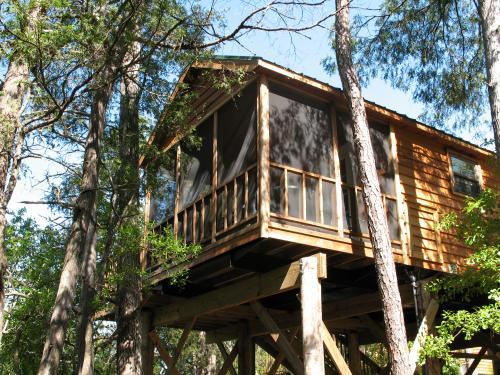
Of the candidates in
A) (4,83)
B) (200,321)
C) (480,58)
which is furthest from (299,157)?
(480,58)

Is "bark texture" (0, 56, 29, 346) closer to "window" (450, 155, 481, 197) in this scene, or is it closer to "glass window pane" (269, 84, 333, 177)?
"glass window pane" (269, 84, 333, 177)

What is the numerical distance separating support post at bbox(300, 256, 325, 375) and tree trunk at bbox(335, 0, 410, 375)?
1.13m

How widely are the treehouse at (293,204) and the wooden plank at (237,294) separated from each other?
1.0 inches

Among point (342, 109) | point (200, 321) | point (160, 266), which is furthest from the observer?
point (200, 321)

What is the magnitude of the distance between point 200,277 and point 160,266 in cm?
97

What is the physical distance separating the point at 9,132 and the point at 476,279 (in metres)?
6.53

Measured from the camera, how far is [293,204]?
303 inches

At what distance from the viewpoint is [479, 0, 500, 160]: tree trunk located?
7871mm

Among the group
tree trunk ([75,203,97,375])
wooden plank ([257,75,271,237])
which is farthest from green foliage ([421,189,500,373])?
tree trunk ([75,203,97,375])

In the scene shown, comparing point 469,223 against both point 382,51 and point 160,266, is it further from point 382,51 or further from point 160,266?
point 382,51

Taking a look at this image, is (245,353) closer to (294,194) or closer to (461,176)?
(294,194)

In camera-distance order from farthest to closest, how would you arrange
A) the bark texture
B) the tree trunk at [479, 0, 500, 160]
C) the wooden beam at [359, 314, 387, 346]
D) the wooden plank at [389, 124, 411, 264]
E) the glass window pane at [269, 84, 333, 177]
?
1. the wooden beam at [359, 314, 387, 346]
2. the wooden plank at [389, 124, 411, 264]
3. the glass window pane at [269, 84, 333, 177]
4. the tree trunk at [479, 0, 500, 160]
5. the bark texture

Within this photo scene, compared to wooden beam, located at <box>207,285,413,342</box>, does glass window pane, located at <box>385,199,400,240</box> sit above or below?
above

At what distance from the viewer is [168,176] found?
1079 centimetres
